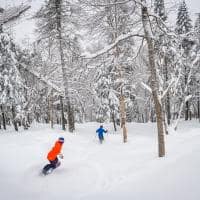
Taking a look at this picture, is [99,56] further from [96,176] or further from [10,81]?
[10,81]

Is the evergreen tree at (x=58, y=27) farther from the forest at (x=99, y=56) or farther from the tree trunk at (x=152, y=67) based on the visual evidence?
the tree trunk at (x=152, y=67)

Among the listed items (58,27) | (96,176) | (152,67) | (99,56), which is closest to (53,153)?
(96,176)

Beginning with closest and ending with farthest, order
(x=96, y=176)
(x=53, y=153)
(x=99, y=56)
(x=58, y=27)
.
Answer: (x=99, y=56), (x=96, y=176), (x=53, y=153), (x=58, y=27)

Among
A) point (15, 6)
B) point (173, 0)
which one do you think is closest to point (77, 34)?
point (173, 0)

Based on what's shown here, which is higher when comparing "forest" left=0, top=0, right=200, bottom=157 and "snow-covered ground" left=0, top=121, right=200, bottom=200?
"forest" left=0, top=0, right=200, bottom=157

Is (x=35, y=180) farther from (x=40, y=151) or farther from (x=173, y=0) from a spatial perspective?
(x=173, y=0)

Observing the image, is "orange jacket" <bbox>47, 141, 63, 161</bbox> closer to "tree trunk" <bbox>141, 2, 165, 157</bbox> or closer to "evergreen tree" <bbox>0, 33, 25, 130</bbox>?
"tree trunk" <bbox>141, 2, 165, 157</bbox>

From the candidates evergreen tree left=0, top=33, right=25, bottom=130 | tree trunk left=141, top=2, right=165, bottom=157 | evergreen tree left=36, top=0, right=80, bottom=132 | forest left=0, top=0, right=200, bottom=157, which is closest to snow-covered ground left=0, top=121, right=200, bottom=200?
tree trunk left=141, top=2, right=165, bottom=157

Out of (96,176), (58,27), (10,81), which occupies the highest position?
(58,27)

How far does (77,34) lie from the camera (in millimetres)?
20797

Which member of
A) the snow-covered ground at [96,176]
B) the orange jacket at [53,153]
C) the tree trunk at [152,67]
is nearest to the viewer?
the snow-covered ground at [96,176]

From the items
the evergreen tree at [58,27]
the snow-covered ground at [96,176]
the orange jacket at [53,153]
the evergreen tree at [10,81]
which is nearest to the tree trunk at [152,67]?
the snow-covered ground at [96,176]

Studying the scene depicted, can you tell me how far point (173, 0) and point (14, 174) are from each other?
915 cm

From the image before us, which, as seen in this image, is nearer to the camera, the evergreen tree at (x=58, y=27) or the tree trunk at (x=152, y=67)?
the tree trunk at (x=152, y=67)
